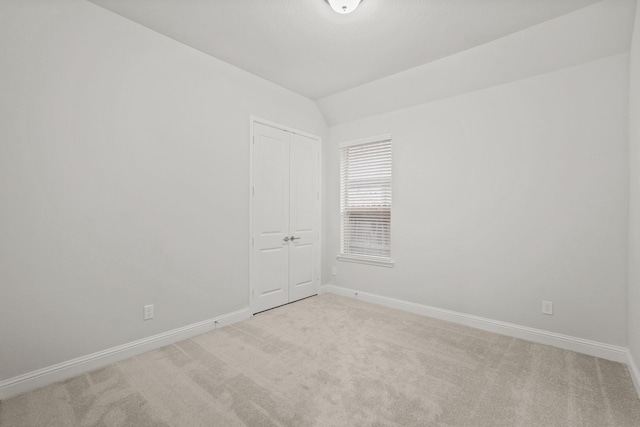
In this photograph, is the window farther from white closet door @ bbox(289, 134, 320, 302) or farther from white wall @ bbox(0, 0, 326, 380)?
white wall @ bbox(0, 0, 326, 380)

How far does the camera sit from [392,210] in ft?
12.4

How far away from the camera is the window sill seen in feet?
12.5

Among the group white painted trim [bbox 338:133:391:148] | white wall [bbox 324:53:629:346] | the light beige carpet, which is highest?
white painted trim [bbox 338:133:391:148]

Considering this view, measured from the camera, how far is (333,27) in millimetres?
2469

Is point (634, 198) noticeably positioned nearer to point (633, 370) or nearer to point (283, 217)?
point (633, 370)

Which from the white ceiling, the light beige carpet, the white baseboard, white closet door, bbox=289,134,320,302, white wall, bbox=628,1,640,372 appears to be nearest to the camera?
the light beige carpet

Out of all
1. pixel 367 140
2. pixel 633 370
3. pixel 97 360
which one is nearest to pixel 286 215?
pixel 367 140

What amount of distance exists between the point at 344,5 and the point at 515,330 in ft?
11.0

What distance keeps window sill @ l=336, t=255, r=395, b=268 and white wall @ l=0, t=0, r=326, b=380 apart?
66.3 inches

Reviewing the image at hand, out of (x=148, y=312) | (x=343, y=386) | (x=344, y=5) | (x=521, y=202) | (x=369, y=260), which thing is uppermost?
(x=344, y=5)

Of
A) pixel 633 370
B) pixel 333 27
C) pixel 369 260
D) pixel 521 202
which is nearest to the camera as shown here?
pixel 633 370

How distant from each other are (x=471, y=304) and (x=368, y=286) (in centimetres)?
133

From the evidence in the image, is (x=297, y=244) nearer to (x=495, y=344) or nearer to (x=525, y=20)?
(x=495, y=344)

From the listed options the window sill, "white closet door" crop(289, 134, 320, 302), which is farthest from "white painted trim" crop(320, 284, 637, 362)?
"white closet door" crop(289, 134, 320, 302)
